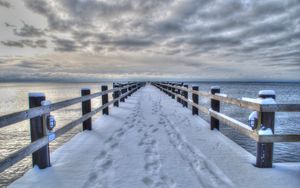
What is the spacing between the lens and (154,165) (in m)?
4.19

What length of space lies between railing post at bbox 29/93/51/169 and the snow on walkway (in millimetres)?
133

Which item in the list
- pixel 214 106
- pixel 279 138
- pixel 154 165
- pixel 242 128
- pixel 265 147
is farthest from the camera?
pixel 214 106

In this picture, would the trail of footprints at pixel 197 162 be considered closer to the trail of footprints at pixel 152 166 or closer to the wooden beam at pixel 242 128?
the trail of footprints at pixel 152 166

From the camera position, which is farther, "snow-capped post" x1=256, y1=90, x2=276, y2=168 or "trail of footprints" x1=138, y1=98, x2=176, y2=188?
"snow-capped post" x1=256, y1=90, x2=276, y2=168

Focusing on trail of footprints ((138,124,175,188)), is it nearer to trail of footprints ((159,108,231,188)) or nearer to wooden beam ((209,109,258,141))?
trail of footprints ((159,108,231,188))

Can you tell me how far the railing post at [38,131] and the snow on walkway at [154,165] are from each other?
0.13 meters

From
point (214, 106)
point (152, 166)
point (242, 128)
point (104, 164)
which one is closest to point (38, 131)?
point (104, 164)

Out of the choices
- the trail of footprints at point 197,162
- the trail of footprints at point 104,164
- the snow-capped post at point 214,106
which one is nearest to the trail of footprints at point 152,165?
the trail of footprints at point 197,162

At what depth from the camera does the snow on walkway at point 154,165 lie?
139 inches

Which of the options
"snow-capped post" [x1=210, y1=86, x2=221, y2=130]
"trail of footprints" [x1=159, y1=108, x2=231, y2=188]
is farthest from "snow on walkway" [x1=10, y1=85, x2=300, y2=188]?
"snow-capped post" [x1=210, y1=86, x2=221, y2=130]

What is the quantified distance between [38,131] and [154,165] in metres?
2.08

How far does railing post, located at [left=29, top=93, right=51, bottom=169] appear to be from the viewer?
4.02 meters

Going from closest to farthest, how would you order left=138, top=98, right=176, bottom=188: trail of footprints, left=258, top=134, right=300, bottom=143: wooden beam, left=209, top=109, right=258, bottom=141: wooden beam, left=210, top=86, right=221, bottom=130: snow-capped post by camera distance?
left=138, top=98, right=176, bottom=188: trail of footprints < left=258, top=134, right=300, bottom=143: wooden beam < left=209, top=109, right=258, bottom=141: wooden beam < left=210, top=86, right=221, bottom=130: snow-capped post

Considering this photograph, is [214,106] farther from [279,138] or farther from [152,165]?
[152,165]
